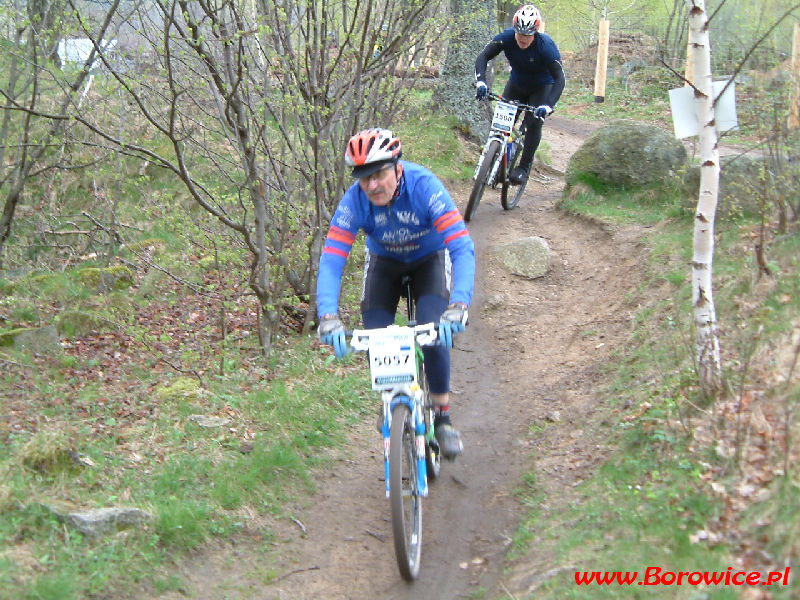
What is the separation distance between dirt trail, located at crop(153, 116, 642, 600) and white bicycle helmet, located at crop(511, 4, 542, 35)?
8.03 ft

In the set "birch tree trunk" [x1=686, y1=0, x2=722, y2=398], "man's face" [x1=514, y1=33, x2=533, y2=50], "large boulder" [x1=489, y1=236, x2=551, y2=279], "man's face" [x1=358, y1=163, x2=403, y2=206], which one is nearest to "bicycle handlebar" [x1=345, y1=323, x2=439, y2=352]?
"man's face" [x1=358, y1=163, x2=403, y2=206]

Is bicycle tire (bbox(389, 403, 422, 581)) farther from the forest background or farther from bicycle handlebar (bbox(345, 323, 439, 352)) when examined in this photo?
the forest background

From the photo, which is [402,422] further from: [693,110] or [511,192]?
[511,192]

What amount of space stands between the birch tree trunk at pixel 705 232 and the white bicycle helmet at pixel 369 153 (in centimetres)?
182

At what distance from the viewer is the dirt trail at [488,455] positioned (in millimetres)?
4082

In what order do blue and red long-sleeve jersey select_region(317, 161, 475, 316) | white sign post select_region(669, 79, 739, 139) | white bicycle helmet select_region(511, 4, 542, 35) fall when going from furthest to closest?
white bicycle helmet select_region(511, 4, 542, 35)
white sign post select_region(669, 79, 739, 139)
blue and red long-sleeve jersey select_region(317, 161, 475, 316)

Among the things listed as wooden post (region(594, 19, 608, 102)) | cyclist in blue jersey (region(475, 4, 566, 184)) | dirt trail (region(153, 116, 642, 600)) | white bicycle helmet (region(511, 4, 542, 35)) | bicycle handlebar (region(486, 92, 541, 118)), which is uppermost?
wooden post (region(594, 19, 608, 102))

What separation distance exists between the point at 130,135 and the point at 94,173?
0.87 m

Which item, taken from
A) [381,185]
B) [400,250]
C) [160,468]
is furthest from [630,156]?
[160,468]

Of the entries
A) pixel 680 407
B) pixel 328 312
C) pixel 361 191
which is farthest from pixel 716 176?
pixel 328 312

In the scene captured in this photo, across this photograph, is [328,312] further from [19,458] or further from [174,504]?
[19,458]

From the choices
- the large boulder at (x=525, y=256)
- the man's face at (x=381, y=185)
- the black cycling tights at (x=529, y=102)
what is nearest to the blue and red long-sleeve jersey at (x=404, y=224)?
the man's face at (x=381, y=185)

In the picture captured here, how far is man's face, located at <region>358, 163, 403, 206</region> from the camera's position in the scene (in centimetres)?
420

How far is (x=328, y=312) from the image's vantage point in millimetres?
4188
